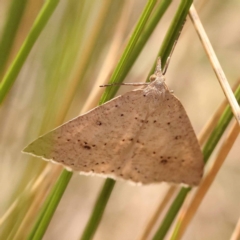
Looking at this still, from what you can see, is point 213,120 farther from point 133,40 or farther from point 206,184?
point 133,40

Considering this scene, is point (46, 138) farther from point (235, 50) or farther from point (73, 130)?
point (235, 50)

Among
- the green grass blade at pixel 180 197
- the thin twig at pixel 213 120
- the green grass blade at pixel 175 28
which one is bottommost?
the green grass blade at pixel 180 197

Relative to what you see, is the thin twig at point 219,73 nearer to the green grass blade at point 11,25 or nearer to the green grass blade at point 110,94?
the green grass blade at point 110,94

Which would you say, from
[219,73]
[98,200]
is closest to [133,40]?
[219,73]

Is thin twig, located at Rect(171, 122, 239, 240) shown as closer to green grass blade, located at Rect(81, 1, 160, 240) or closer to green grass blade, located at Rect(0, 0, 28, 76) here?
green grass blade, located at Rect(81, 1, 160, 240)

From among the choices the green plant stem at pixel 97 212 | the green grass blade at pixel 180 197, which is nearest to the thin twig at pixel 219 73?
the green grass blade at pixel 180 197
